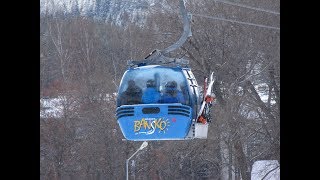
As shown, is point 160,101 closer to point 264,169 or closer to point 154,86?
point 154,86

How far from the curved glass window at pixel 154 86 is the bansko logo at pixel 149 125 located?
19 centimetres

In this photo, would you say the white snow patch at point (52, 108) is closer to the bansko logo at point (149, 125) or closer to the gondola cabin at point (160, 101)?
the bansko logo at point (149, 125)

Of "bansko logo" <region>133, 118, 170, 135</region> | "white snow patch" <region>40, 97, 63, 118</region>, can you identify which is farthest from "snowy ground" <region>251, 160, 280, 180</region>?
"bansko logo" <region>133, 118, 170, 135</region>

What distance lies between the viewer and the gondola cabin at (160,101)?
8.48 meters

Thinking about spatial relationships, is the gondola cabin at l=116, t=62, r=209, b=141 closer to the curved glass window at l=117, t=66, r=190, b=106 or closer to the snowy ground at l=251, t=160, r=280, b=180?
the curved glass window at l=117, t=66, r=190, b=106

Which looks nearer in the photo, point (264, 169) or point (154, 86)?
point (154, 86)

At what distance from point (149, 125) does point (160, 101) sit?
248 millimetres

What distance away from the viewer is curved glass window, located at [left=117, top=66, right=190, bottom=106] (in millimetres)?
8531

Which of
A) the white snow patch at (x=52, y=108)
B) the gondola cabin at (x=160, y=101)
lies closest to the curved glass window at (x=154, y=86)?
the gondola cabin at (x=160, y=101)

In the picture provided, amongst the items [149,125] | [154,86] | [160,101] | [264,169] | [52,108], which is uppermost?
[154,86]

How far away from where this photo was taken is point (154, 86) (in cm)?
866

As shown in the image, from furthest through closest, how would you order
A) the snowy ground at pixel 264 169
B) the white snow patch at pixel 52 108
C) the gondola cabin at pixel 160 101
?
1. the white snow patch at pixel 52 108
2. the snowy ground at pixel 264 169
3. the gondola cabin at pixel 160 101

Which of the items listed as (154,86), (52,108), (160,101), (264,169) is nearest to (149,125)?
(160,101)
